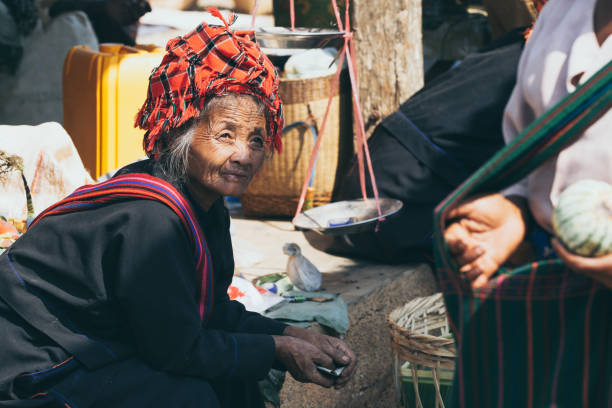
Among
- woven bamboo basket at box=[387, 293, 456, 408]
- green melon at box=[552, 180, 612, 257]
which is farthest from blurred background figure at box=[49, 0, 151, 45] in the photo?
green melon at box=[552, 180, 612, 257]

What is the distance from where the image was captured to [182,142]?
1817mm

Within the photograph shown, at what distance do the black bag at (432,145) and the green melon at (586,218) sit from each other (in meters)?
2.38

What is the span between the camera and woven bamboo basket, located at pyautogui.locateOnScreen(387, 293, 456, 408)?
2031 mm

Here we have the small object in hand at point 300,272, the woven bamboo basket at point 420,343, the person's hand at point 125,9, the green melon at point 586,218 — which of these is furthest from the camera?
the person's hand at point 125,9

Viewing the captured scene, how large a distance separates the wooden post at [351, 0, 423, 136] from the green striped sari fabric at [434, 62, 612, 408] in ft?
10.0

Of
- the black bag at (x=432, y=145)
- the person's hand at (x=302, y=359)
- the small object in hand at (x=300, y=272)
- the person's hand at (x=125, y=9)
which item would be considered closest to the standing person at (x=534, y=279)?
the person's hand at (x=302, y=359)

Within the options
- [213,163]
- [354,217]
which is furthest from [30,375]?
[354,217]

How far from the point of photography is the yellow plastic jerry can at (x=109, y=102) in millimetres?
3604

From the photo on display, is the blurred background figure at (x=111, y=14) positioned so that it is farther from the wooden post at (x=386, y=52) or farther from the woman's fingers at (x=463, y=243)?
the woman's fingers at (x=463, y=243)

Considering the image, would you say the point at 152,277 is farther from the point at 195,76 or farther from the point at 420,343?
the point at 420,343

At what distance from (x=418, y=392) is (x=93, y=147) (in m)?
2.36

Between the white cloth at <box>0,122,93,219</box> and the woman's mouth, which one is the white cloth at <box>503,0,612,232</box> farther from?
the white cloth at <box>0,122,93,219</box>

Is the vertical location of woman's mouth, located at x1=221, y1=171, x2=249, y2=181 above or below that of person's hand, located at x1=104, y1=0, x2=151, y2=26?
below

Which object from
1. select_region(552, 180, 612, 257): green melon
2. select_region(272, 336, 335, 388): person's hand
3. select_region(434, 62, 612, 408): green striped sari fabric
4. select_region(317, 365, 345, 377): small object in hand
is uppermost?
select_region(552, 180, 612, 257): green melon
